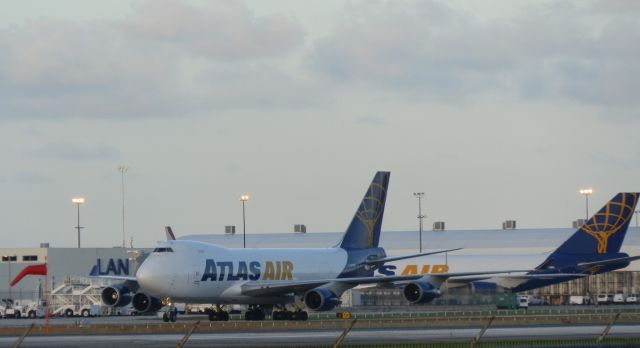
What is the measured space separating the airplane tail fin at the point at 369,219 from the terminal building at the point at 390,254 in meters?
16.5

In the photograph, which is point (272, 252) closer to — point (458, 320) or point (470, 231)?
point (458, 320)

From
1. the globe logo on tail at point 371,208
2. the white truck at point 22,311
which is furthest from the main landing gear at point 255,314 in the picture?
the white truck at point 22,311

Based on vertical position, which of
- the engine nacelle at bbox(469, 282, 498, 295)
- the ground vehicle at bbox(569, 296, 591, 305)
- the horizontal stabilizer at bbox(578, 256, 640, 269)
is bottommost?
the ground vehicle at bbox(569, 296, 591, 305)

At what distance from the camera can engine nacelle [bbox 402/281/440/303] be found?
3231 inches

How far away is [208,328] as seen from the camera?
223 ft

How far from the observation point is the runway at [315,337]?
52438mm

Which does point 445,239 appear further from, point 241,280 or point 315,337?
point 315,337

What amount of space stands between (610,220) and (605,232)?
3.66 feet

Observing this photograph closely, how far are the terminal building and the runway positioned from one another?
45.0 m

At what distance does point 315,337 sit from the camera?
5659 centimetres

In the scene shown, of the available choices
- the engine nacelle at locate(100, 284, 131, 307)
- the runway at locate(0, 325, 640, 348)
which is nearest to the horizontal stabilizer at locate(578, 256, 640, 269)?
the runway at locate(0, 325, 640, 348)

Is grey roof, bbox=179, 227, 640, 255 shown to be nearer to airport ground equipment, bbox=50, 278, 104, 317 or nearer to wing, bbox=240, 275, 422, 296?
airport ground equipment, bbox=50, 278, 104, 317

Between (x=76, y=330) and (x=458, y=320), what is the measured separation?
23.0 m

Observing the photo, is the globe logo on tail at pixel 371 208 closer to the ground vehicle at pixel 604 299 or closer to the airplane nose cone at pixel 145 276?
the airplane nose cone at pixel 145 276
